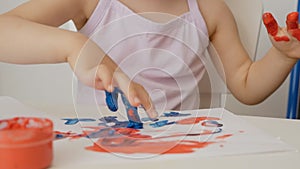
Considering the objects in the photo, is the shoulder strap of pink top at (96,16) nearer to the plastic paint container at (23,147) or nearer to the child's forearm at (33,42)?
the child's forearm at (33,42)

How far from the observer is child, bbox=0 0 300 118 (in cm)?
59

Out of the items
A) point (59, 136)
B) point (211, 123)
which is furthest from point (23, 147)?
point (211, 123)

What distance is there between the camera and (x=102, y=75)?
0.42 m

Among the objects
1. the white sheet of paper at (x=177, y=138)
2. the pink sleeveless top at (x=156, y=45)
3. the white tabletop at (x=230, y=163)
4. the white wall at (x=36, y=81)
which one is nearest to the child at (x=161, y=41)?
the pink sleeveless top at (x=156, y=45)

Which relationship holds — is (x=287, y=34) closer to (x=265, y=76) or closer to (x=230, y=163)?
(x=265, y=76)

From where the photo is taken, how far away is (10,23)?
23.7 inches

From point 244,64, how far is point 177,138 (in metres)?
0.39

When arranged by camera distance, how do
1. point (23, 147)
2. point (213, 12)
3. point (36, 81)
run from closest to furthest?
point (23, 147) < point (213, 12) < point (36, 81)

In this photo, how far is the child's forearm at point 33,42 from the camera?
0.53m

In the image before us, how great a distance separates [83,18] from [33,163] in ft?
1.64

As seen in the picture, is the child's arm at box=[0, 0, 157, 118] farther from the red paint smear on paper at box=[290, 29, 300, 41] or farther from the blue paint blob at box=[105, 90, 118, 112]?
the red paint smear on paper at box=[290, 29, 300, 41]

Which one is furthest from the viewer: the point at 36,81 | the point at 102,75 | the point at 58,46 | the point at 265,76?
the point at 36,81

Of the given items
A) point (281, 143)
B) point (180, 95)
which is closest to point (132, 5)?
point (180, 95)

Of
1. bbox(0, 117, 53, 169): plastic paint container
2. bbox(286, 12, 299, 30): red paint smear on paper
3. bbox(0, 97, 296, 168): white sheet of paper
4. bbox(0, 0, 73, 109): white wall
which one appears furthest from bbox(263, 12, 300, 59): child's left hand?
bbox(0, 0, 73, 109): white wall
